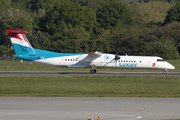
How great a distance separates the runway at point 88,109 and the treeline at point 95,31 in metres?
48.7

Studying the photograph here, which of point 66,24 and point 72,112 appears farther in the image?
point 66,24

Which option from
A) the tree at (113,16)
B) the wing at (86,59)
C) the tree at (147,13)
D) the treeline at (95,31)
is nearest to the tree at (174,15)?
the treeline at (95,31)

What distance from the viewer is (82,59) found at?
1467 inches

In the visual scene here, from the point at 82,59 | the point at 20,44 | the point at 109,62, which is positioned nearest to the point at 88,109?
the point at 109,62

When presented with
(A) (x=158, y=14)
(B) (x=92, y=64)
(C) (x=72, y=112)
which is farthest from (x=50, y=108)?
(A) (x=158, y=14)

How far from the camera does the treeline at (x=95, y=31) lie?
226 ft

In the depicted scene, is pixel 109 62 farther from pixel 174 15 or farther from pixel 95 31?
pixel 174 15

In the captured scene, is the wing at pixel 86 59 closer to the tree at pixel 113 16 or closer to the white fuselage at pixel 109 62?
the white fuselage at pixel 109 62

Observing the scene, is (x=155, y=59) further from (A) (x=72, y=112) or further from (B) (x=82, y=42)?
(B) (x=82, y=42)

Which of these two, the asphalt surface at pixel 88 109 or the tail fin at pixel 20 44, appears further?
the tail fin at pixel 20 44

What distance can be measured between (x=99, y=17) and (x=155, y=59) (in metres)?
60.1

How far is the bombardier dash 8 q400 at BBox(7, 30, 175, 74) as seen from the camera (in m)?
36.8

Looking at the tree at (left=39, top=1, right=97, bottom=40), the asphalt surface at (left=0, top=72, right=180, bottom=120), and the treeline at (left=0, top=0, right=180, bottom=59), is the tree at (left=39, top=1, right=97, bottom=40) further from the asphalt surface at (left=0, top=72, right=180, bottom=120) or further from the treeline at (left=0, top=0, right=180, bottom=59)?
the asphalt surface at (left=0, top=72, right=180, bottom=120)

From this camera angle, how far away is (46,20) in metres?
90.9
